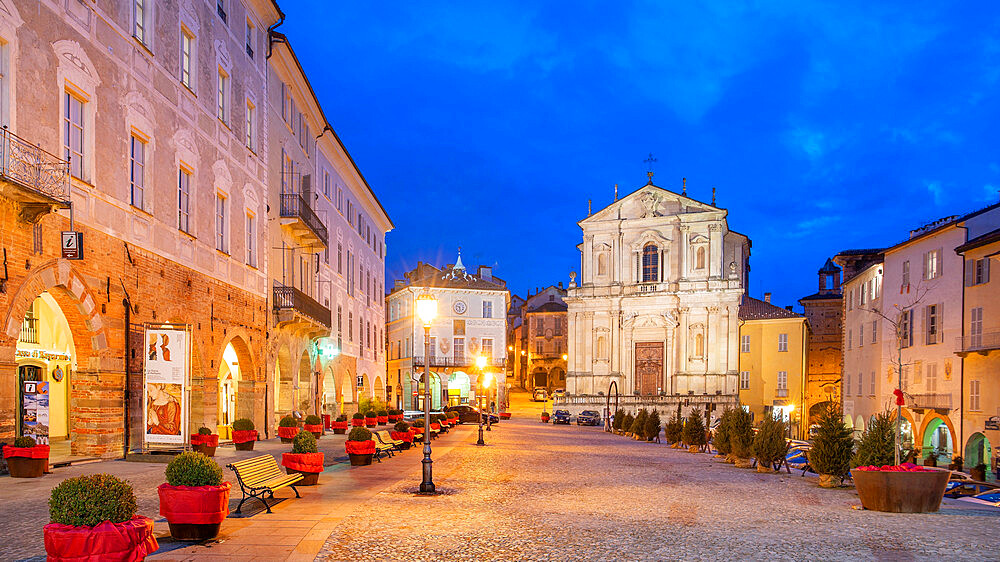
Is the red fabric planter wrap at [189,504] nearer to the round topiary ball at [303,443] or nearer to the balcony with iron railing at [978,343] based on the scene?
the round topiary ball at [303,443]

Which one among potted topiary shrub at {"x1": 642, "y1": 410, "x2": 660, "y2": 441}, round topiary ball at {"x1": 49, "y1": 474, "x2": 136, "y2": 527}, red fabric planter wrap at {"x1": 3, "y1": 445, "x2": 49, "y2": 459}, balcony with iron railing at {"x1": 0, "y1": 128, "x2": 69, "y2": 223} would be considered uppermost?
balcony with iron railing at {"x1": 0, "y1": 128, "x2": 69, "y2": 223}

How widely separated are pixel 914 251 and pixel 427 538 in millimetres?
35669

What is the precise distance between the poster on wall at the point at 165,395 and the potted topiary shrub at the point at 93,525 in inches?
416

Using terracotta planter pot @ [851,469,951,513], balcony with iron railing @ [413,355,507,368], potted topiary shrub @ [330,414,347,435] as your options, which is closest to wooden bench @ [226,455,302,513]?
terracotta planter pot @ [851,469,951,513]

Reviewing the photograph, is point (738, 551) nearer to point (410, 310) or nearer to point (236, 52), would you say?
point (236, 52)

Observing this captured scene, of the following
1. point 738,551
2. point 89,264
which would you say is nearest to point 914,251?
point 738,551

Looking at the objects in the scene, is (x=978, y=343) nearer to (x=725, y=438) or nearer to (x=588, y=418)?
(x=725, y=438)

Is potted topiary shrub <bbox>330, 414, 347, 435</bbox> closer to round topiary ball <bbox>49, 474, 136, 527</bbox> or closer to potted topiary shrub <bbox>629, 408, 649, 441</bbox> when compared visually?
potted topiary shrub <bbox>629, 408, 649, 441</bbox>

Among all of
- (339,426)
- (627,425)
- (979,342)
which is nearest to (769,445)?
(979,342)

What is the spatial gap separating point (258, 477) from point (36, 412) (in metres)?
9.01

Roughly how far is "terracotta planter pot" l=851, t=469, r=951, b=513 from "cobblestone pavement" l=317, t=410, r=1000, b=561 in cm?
28

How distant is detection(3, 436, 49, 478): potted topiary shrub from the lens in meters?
14.1

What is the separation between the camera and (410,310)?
76.4 metres

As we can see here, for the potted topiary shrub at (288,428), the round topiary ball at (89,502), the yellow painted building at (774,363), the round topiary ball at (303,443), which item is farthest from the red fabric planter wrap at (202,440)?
the yellow painted building at (774,363)
